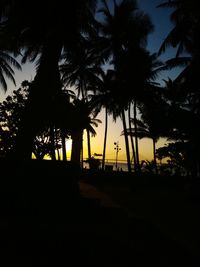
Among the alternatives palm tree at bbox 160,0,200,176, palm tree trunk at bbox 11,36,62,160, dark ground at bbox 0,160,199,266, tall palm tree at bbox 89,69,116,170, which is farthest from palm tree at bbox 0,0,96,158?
tall palm tree at bbox 89,69,116,170

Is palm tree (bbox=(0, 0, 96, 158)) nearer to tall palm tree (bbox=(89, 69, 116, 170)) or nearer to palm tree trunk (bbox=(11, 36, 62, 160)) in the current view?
palm tree trunk (bbox=(11, 36, 62, 160))

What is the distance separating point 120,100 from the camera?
17.8 metres

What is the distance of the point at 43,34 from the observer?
28.6 feet

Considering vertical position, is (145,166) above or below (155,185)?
above

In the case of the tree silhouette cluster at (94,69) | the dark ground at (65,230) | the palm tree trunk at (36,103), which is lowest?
the dark ground at (65,230)

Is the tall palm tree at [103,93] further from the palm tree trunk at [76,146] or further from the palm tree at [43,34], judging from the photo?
the palm tree at [43,34]

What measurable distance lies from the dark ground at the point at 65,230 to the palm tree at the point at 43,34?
118 cm

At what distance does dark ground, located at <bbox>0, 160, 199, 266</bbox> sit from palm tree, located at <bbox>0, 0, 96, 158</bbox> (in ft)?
3.88

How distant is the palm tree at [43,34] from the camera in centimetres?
679

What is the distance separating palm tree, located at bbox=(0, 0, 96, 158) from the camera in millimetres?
6785

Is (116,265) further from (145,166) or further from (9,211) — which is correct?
(145,166)

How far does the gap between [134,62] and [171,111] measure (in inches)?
193

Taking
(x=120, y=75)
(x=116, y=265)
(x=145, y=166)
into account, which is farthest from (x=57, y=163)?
(x=145, y=166)

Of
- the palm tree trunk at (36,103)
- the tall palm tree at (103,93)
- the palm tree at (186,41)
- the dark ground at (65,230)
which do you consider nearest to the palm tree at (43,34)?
the palm tree trunk at (36,103)
